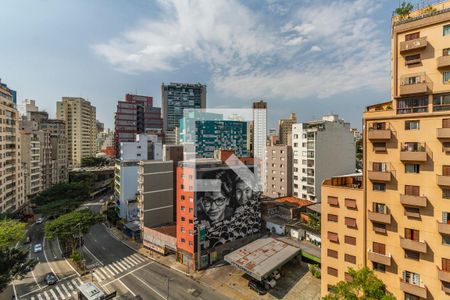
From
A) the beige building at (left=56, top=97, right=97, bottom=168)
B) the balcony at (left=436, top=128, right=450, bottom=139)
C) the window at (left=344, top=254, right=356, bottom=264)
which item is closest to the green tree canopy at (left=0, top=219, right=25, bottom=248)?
the window at (left=344, top=254, right=356, bottom=264)

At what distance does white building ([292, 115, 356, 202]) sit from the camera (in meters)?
60.7

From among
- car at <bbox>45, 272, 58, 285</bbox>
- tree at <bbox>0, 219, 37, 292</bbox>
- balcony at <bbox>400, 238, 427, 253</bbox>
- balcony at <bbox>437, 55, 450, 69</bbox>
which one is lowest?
car at <bbox>45, 272, 58, 285</bbox>

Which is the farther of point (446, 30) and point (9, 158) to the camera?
point (9, 158)

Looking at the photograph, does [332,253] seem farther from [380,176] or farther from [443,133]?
[443,133]

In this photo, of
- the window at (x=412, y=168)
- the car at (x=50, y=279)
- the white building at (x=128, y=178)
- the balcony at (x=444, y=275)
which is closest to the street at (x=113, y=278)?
the car at (x=50, y=279)

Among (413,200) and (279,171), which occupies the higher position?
(413,200)

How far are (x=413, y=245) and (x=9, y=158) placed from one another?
275ft

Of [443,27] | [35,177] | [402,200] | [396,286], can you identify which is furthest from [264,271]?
[35,177]

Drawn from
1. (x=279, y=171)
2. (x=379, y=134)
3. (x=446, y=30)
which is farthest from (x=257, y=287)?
(x=279, y=171)

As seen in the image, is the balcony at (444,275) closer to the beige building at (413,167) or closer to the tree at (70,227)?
the beige building at (413,167)

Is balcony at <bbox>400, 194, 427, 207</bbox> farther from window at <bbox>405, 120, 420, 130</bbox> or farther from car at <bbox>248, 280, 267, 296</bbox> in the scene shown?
car at <bbox>248, 280, 267, 296</bbox>

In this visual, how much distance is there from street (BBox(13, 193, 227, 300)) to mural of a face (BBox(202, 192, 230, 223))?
10.8 m

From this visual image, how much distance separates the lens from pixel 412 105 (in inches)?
928

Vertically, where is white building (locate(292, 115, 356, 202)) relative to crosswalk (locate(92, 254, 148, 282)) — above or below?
above
